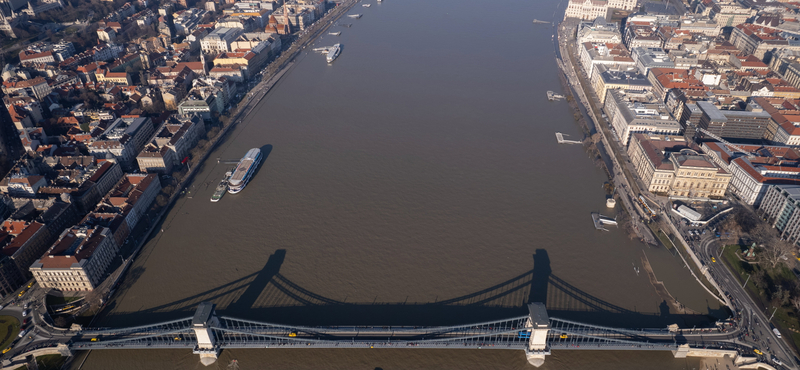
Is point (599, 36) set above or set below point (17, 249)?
above

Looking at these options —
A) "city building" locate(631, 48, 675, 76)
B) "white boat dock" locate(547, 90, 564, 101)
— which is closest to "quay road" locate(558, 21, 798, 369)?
"white boat dock" locate(547, 90, 564, 101)

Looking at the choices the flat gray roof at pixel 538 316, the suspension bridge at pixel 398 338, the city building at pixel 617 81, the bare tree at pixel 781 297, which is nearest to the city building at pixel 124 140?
the suspension bridge at pixel 398 338

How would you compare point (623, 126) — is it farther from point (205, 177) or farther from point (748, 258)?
point (205, 177)

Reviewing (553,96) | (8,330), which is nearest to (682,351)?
(8,330)

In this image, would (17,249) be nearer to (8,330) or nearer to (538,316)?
(8,330)

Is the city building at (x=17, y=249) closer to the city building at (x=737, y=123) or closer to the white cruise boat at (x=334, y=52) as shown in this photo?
the white cruise boat at (x=334, y=52)

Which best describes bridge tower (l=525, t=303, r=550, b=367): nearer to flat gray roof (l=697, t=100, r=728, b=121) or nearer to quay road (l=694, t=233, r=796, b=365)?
quay road (l=694, t=233, r=796, b=365)
